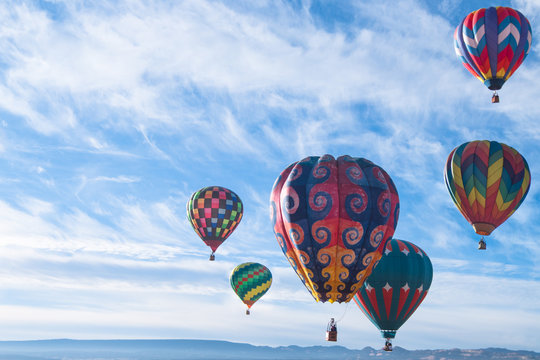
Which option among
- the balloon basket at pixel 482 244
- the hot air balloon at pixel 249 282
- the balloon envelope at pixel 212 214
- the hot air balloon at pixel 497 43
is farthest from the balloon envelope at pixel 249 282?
the hot air balloon at pixel 497 43

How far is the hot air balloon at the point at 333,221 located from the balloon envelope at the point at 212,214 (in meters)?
20.8

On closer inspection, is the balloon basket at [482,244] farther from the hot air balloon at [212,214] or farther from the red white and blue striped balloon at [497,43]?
the hot air balloon at [212,214]

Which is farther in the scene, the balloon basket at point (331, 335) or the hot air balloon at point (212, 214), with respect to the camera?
the hot air balloon at point (212, 214)

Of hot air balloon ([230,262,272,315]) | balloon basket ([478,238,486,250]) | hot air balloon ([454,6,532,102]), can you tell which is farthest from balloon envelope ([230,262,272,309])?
hot air balloon ([454,6,532,102])

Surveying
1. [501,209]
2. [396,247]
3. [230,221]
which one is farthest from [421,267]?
[230,221]

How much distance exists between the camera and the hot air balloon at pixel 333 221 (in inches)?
1097

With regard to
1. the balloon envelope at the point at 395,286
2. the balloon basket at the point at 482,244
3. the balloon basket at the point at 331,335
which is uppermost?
the balloon basket at the point at 482,244

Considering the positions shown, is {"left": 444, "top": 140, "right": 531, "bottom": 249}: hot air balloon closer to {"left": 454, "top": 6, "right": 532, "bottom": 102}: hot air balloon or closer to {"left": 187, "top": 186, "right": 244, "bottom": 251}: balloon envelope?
{"left": 454, "top": 6, "right": 532, "bottom": 102}: hot air balloon

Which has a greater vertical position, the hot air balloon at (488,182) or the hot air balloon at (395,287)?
the hot air balloon at (488,182)

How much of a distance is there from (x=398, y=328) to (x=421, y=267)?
393 centimetres

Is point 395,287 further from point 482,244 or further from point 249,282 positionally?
point 249,282

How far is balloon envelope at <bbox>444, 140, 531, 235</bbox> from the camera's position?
37031 millimetres

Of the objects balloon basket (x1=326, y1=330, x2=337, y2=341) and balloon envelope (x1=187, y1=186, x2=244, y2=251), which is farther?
balloon envelope (x1=187, y1=186, x2=244, y2=251)

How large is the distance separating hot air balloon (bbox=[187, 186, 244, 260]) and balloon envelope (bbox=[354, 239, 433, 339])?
1554 centimetres
